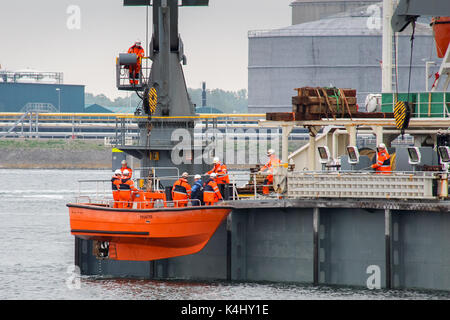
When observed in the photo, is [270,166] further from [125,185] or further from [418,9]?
[418,9]

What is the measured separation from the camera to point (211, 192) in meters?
28.0

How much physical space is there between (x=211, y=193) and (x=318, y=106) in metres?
4.59

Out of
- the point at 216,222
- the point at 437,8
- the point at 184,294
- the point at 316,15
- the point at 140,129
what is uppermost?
the point at 316,15

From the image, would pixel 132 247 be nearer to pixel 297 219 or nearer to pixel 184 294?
pixel 184 294

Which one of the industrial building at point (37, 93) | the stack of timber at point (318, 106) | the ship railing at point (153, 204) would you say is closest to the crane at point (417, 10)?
the stack of timber at point (318, 106)

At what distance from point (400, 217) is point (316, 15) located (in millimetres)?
101672

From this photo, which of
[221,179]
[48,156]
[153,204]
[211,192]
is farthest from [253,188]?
[48,156]

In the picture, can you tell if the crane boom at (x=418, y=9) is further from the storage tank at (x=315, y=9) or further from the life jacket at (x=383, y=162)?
the storage tank at (x=315, y=9)

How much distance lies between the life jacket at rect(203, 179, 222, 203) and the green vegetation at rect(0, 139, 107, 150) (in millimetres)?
94534

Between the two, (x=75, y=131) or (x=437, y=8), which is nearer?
(x=437, y=8)

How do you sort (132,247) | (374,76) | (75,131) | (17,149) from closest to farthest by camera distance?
1. (132,247)
2. (374,76)
3. (17,149)
4. (75,131)

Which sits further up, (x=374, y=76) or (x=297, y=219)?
(x=374, y=76)
